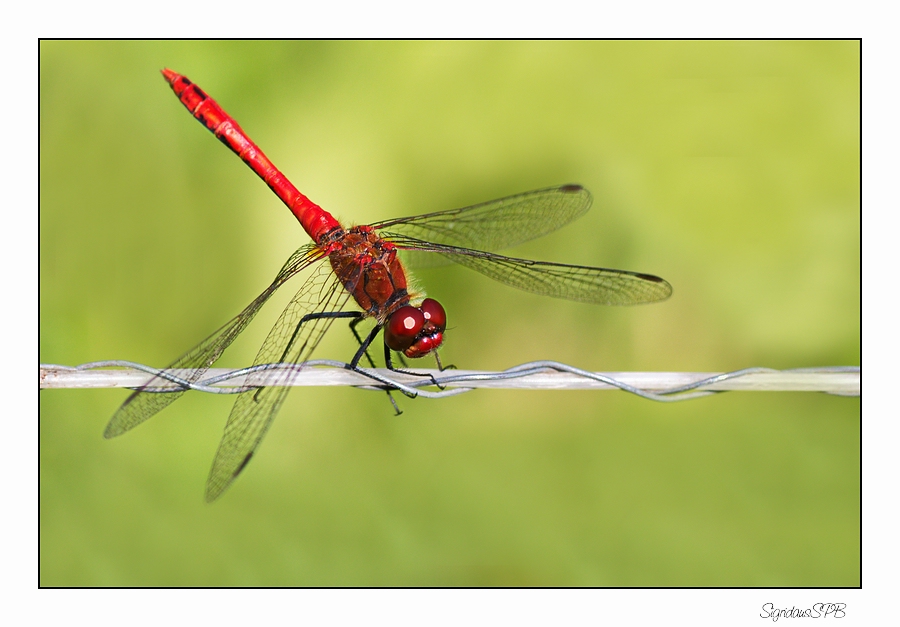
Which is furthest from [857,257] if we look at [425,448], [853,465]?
[425,448]

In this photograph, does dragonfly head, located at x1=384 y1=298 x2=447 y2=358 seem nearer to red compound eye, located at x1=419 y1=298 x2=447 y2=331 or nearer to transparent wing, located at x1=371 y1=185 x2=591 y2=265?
red compound eye, located at x1=419 y1=298 x2=447 y2=331

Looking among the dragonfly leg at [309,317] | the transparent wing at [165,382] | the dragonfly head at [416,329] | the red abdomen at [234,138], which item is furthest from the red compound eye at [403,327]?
the red abdomen at [234,138]

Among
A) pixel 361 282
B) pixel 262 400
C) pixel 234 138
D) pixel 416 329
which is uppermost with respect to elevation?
pixel 234 138

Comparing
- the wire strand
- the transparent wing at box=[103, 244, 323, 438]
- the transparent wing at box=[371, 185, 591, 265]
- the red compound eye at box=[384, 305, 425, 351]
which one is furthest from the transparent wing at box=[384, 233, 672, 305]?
the transparent wing at box=[103, 244, 323, 438]

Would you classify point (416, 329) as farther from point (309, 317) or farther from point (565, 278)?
point (565, 278)

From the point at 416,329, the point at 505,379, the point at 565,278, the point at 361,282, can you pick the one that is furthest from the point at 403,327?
the point at 565,278
